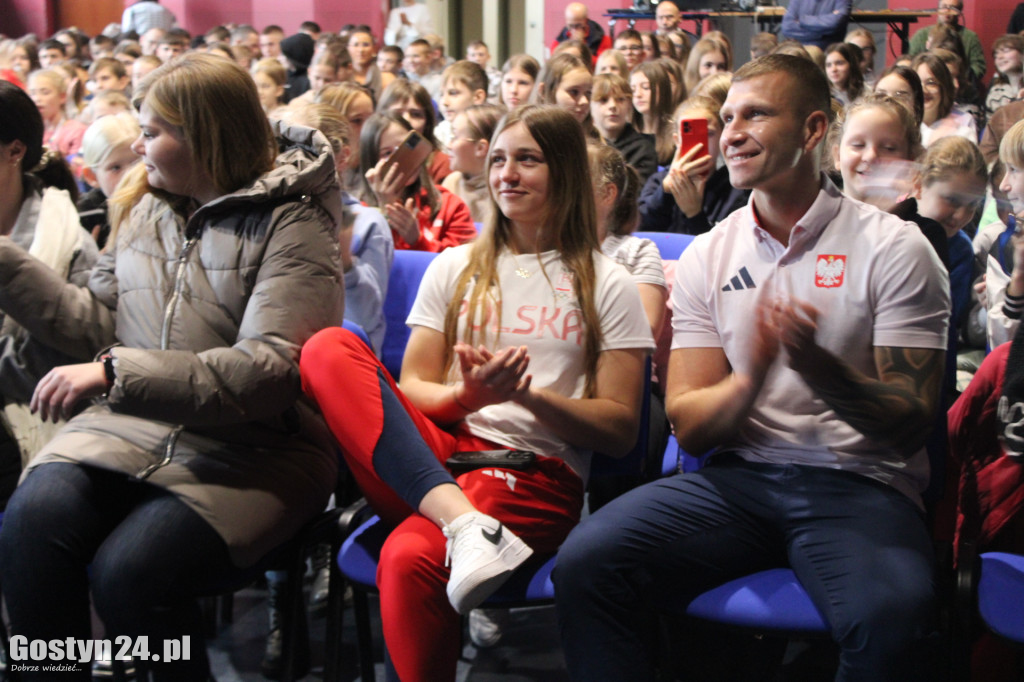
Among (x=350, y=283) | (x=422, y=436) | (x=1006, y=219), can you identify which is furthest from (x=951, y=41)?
(x=422, y=436)

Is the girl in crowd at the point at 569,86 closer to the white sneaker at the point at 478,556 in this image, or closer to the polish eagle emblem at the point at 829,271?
the polish eagle emblem at the point at 829,271

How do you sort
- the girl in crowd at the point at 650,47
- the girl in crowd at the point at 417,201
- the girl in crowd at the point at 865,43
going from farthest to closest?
the girl in crowd at the point at 650,47
the girl in crowd at the point at 865,43
the girl in crowd at the point at 417,201

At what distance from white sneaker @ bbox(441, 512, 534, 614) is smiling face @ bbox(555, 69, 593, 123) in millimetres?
3211

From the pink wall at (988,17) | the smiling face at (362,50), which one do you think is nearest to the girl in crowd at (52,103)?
the smiling face at (362,50)

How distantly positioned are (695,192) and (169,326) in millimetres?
1842

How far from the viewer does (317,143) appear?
6.44ft

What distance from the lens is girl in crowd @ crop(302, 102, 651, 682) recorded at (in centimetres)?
159

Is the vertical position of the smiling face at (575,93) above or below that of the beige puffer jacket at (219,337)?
above

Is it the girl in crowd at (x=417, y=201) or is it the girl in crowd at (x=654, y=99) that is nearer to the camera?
the girl in crowd at (x=417, y=201)

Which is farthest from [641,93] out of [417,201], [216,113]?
[216,113]

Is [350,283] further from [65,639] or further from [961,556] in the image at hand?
[961,556]

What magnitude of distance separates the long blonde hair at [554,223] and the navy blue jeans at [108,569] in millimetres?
625

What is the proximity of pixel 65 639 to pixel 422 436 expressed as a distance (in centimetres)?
72

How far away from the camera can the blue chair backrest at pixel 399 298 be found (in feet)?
8.53
